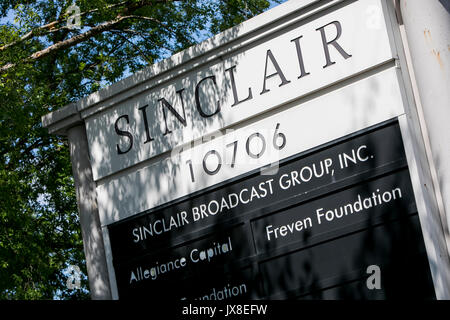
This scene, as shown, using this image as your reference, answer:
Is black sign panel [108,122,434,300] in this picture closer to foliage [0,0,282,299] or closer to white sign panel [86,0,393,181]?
white sign panel [86,0,393,181]

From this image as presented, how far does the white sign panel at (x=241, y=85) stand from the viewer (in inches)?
188

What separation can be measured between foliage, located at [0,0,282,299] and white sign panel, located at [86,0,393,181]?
5936mm

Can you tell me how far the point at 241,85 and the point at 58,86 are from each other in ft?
30.8

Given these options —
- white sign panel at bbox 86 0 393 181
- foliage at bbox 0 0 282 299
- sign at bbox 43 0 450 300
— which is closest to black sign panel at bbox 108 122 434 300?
sign at bbox 43 0 450 300

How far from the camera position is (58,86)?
1406cm

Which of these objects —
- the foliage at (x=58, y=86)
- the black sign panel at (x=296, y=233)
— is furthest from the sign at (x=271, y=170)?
the foliage at (x=58, y=86)

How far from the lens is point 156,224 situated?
17.9ft

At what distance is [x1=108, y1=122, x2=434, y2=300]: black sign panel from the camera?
452cm

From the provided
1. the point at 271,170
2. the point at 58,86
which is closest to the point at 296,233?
the point at 271,170
